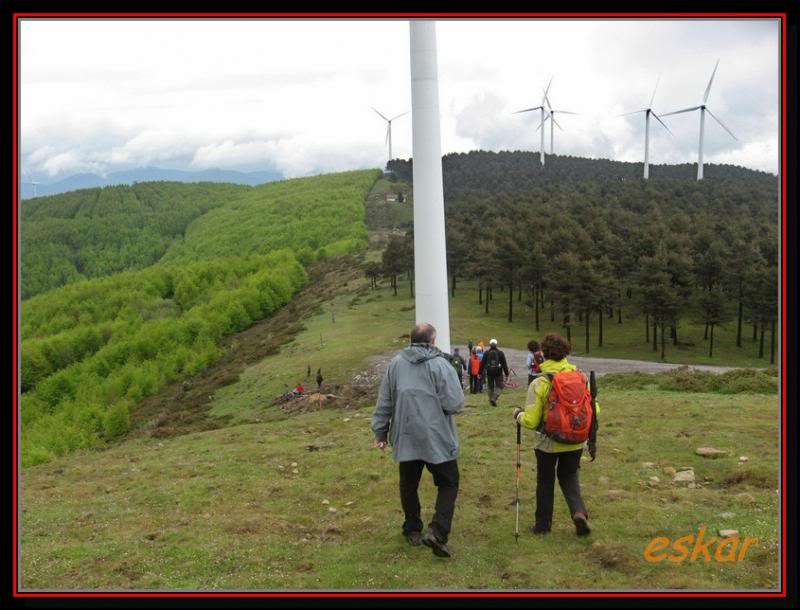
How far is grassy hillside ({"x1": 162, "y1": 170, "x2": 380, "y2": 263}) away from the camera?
474 ft

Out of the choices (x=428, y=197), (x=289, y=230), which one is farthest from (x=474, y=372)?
(x=289, y=230)

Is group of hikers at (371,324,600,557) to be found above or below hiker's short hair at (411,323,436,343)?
below

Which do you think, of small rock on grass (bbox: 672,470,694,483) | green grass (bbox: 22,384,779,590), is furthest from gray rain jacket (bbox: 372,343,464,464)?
small rock on grass (bbox: 672,470,694,483)

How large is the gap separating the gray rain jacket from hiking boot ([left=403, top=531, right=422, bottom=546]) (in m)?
1.21

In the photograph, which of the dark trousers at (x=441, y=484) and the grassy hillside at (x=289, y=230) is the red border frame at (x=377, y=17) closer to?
the dark trousers at (x=441, y=484)

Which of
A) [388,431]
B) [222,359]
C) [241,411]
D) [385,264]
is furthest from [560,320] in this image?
[388,431]

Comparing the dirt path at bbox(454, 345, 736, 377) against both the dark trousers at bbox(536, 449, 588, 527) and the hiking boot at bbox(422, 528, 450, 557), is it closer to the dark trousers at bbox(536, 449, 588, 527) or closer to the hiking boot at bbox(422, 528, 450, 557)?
the dark trousers at bbox(536, 449, 588, 527)

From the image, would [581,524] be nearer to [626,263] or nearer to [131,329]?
[626,263]

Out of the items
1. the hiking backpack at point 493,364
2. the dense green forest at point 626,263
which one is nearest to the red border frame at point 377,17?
the hiking backpack at point 493,364

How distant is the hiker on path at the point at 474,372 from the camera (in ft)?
85.1

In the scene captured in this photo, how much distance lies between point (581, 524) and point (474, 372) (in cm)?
1690

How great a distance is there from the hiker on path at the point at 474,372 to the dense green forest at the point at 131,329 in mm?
21361

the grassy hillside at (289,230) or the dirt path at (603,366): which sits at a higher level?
the grassy hillside at (289,230)

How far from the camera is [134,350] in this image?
7525 centimetres
